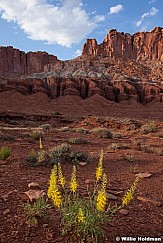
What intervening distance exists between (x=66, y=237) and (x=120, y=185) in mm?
2606

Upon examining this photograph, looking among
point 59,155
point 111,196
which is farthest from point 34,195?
point 59,155

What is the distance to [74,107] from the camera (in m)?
49.7

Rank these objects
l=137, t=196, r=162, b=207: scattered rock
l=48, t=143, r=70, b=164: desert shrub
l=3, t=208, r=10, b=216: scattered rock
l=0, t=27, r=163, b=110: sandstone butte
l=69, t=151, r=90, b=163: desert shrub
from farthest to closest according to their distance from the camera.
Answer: l=0, t=27, r=163, b=110: sandstone butte, l=69, t=151, r=90, b=163: desert shrub, l=48, t=143, r=70, b=164: desert shrub, l=137, t=196, r=162, b=207: scattered rock, l=3, t=208, r=10, b=216: scattered rock

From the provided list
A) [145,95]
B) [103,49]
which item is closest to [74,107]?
[145,95]

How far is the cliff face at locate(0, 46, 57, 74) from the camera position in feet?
406

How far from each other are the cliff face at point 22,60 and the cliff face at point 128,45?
75.4 feet

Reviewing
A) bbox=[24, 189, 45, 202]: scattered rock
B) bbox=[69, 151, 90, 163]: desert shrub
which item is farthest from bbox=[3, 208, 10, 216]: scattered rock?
bbox=[69, 151, 90, 163]: desert shrub

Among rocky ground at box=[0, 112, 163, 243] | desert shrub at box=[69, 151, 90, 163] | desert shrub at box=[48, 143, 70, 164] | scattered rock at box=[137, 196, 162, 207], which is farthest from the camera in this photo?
desert shrub at box=[69, 151, 90, 163]

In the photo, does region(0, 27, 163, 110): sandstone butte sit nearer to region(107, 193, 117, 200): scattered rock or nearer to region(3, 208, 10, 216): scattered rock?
region(107, 193, 117, 200): scattered rock

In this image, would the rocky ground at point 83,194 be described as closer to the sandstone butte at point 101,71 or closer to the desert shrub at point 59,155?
the desert shrub at point 59,155

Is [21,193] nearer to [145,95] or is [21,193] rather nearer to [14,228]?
[14,228]

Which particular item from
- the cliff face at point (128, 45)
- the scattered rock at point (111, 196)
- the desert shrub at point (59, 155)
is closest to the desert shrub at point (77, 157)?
the desert shrub at point (59, 155)

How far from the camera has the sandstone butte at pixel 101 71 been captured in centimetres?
5756

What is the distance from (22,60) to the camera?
420 feet
